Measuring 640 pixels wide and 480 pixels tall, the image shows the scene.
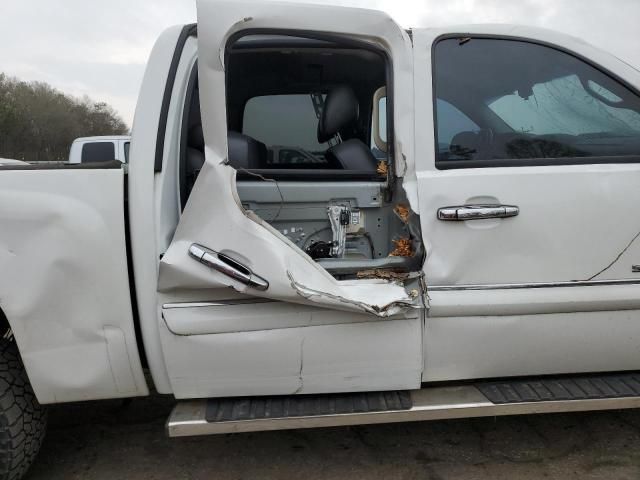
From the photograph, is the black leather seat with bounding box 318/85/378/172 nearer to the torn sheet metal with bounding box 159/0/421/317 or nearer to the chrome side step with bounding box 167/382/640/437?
the torn sheet metal with bounding box 159/0/421/317

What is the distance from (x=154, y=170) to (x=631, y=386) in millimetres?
2291

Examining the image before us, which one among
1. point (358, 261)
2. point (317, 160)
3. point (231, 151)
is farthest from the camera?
point (317, 160)

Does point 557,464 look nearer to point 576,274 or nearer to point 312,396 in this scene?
point 576,274

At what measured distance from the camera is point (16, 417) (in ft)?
7.45

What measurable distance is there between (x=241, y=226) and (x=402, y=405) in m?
1.02

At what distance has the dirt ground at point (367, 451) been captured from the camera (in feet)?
8.36

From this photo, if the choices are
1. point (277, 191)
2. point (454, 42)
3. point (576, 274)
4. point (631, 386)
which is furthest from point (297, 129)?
point (631, 386)

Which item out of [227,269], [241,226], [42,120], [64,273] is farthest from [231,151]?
[42,120]

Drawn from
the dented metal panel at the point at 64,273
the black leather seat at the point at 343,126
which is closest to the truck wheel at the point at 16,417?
the dented metal panel at the point at 64,273

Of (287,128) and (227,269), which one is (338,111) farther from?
(227,269)

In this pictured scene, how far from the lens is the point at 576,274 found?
229cm

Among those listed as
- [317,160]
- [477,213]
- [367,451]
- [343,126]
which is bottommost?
[367,451]

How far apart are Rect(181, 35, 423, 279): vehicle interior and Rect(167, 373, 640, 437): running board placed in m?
0.56

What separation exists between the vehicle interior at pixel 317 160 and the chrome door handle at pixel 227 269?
1.23 ft
